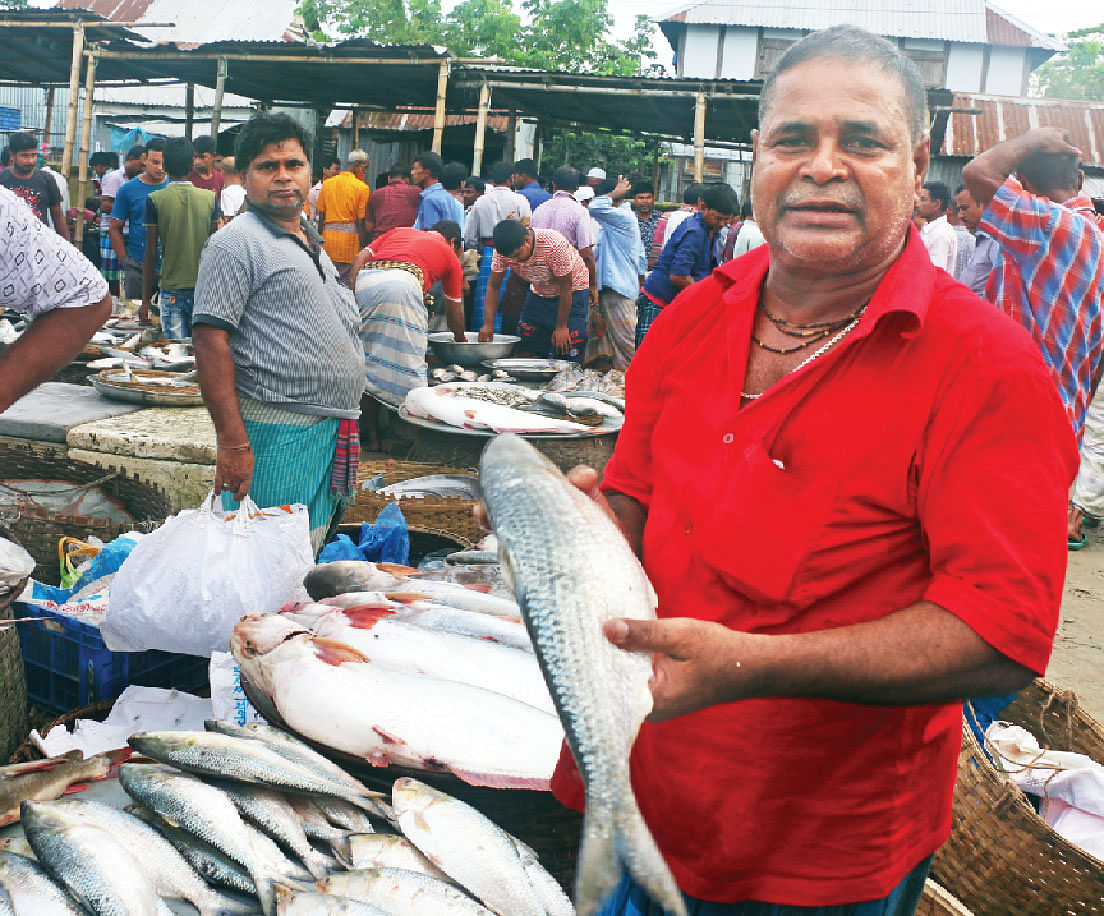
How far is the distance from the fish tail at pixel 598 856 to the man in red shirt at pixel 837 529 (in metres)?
0.16

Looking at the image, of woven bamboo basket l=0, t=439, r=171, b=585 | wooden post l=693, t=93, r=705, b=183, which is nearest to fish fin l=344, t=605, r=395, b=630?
woven bamboo basket l=0, t=439, r=171, b=585

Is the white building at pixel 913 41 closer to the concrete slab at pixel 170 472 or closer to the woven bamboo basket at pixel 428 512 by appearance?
the woven bamboo basket at pixel 428 512

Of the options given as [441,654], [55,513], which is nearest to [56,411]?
[55,513]

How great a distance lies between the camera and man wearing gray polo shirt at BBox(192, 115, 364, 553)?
3.47 metres

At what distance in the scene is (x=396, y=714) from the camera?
250 centimetres

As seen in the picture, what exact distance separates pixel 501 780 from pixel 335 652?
23.9 inches

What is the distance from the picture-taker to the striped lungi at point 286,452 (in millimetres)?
3668

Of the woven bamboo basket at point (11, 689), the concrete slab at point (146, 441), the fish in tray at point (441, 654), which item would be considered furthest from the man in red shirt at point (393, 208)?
the fish in tray at point (441, 654)

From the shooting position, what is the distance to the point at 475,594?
131 inches

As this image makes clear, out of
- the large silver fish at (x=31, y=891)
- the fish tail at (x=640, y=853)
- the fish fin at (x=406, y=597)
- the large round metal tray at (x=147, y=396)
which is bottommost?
the large silver fish at (x=31, y=891)

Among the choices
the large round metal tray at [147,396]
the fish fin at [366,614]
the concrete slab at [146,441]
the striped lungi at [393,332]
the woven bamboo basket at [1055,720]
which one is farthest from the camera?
the striped lungi at [393,332]

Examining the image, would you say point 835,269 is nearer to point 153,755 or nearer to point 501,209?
point 153,755

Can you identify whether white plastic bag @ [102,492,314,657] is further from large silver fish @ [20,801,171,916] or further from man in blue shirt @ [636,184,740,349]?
man in blue shirt @ [636,184,740,349]

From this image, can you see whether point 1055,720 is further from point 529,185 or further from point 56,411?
point 529,185
